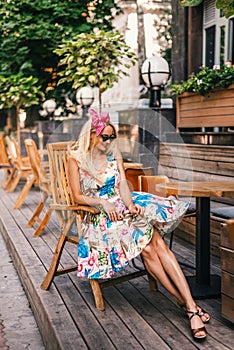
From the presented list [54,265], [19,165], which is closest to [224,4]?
[54,265]

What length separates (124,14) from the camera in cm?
1517

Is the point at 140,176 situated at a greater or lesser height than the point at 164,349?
greater

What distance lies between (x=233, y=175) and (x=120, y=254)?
7.30 ft

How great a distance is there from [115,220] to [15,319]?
4.32 feet

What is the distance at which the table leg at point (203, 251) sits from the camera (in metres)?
3.85

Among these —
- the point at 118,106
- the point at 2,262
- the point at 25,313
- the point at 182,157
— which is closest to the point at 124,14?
the point at 118,106

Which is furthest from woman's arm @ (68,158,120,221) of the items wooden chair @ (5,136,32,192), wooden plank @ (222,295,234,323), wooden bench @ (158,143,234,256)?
wooden chair @ (5,136,32,192)

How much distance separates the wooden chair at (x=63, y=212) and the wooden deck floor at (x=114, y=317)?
109 mm

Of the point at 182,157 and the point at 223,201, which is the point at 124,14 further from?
the point at 223,201

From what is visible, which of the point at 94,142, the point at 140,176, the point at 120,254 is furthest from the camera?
the point at 140,176

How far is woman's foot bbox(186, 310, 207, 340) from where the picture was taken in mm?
3045

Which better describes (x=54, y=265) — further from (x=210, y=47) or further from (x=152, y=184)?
(x=210, y=47)

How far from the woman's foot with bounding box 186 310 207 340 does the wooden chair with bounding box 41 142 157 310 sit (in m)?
0.64

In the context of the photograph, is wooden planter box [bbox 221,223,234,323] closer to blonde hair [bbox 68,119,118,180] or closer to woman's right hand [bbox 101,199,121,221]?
woman's right hand [bbox 101,199,121,221]
